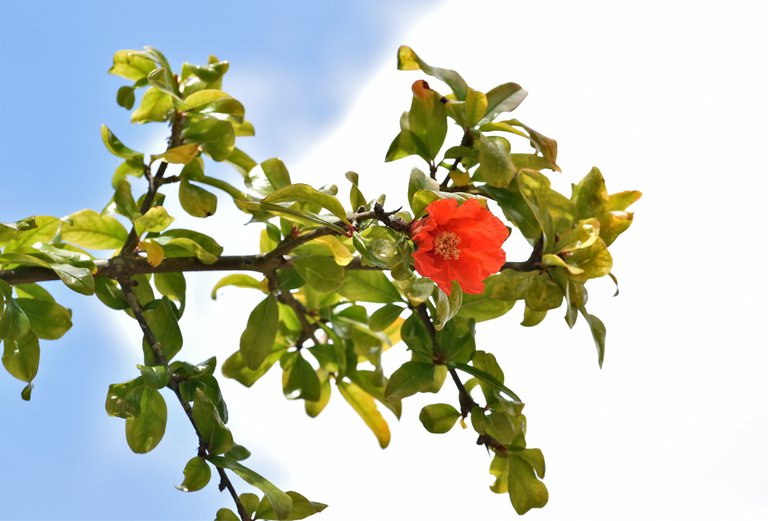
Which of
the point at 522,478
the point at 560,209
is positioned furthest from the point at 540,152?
the point at 522,478

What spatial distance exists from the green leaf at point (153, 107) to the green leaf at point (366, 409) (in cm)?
56

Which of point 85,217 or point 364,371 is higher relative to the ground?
point 85,217

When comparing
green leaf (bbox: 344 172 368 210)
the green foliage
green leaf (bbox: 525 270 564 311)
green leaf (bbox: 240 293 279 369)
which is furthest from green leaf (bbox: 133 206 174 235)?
green leaf (bbox: 525 270 564 311)

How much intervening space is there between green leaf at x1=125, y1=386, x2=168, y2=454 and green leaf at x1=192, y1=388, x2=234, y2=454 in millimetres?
93

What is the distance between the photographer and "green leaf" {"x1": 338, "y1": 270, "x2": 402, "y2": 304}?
4.33 feet

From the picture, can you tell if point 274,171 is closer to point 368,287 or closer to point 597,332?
point 368,287

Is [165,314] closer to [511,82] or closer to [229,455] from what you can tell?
[229,455]

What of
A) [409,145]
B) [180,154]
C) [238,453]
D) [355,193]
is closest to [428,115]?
[409,145]

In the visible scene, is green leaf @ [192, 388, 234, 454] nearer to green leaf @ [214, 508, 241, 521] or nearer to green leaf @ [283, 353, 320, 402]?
green leaf @ [214, 508, 241, 521]

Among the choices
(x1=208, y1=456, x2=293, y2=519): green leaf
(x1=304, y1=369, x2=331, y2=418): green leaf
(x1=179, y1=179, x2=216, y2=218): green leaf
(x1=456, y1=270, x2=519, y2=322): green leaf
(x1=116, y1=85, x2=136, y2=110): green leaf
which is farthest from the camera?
(x1=304, y1=369, x2=331, y2=418): green leaf

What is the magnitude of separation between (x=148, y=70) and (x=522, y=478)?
0.91m

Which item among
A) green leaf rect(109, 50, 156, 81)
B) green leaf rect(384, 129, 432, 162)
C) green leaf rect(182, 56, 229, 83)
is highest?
green leaf rect(182, 56, 229, 83)

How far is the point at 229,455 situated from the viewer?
114 centimetres

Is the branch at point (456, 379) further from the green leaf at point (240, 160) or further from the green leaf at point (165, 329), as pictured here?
the green leaf at point (240, 160)
